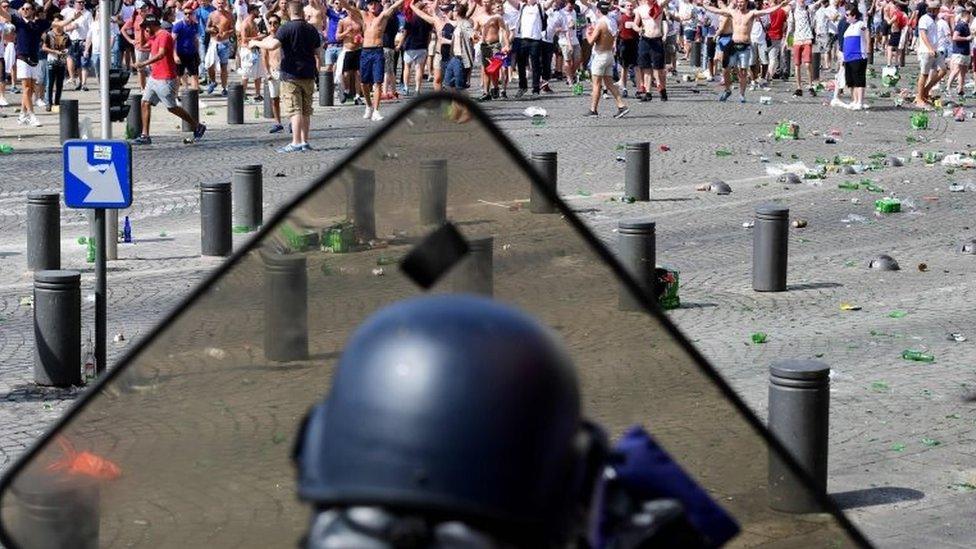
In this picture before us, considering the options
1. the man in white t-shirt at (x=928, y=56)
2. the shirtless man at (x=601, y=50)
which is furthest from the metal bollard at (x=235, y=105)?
the man in white t-shirt at (x=928, y=56)

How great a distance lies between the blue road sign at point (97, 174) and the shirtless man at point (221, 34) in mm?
21173

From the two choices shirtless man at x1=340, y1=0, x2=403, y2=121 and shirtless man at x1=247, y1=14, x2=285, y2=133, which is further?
shirtless man at x1=247, y1=14, x2=285, y2=133

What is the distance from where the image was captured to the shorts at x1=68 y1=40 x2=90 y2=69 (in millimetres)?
33156

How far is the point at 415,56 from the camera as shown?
1114 inches

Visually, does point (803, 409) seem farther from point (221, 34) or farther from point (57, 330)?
point (221, 34)

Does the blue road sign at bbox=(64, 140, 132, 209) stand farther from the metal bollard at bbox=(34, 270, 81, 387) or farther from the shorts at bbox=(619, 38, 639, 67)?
the shorts at bbox=(619, 38, 639, 67)

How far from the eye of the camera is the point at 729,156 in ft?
70.8

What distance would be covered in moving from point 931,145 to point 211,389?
22217 mm

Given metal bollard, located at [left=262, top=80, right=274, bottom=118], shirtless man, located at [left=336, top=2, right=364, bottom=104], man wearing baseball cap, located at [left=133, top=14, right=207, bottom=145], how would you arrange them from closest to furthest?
man wearing baseball cap, located at [left=133, top=14, right=207, bottom=145]
shirtless man, located at [left=336, top=2, right=364, bottom=104]
metal bollard, located at [left=262, top=80, right=274, bottom=118]

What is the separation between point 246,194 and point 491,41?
1519 cm

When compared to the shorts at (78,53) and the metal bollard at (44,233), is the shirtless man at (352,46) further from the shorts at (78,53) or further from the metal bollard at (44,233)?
the metal bollard at (44,233)

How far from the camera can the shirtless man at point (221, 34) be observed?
31.6m

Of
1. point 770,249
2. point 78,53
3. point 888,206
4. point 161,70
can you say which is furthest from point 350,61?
point 770,249

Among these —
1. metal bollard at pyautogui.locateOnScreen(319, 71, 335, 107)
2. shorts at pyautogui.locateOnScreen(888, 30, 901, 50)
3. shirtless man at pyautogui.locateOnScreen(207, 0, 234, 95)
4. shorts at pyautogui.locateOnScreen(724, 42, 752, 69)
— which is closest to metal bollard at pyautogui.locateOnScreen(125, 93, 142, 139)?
metal bollard at pyautogui.locateOnScreen(319, 71, 335, 107)
